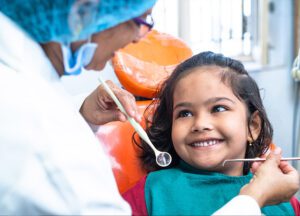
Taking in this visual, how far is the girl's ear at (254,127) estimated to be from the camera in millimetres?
1215

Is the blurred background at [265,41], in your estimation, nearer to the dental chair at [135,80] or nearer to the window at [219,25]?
the window at [219,25]

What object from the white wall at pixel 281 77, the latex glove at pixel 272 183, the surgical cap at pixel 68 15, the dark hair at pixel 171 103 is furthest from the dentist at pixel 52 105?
the white wall at pixel 281 77

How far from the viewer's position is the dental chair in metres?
1.29

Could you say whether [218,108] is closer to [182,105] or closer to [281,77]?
[182,105]

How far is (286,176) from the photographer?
3.02ft

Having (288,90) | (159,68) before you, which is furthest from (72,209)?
(288,90)

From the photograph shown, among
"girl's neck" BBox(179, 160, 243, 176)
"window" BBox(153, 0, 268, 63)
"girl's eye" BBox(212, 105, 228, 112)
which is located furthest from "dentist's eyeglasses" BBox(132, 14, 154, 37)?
"window" BBox(153, 0, 268, 63)

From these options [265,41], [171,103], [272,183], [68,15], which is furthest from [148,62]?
[265,41]

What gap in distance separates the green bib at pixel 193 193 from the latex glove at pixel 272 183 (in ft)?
0.64

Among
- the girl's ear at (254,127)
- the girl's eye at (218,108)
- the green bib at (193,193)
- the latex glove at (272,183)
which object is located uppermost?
the girl's eye at (218,108)

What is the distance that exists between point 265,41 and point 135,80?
5.71 feet

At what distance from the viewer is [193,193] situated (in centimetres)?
113

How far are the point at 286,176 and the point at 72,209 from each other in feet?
1.71

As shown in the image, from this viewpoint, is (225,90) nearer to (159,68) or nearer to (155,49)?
(159,68)
